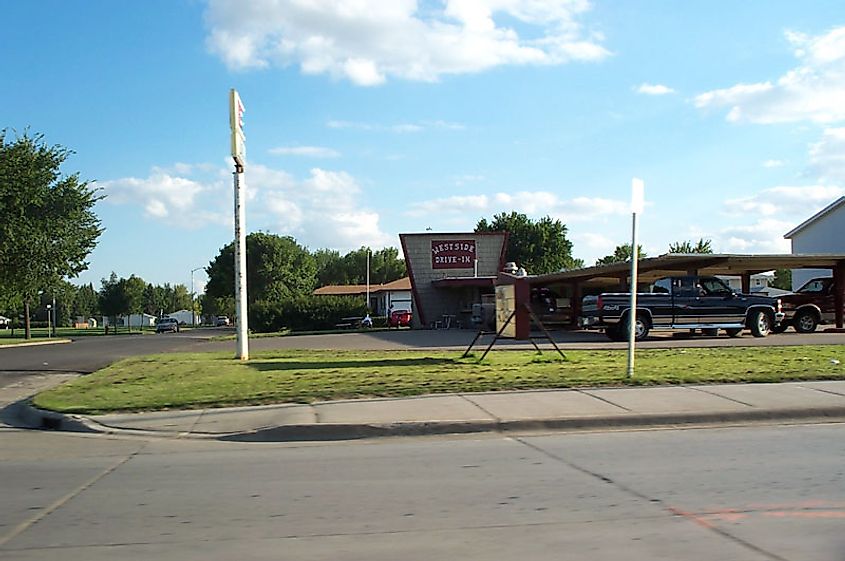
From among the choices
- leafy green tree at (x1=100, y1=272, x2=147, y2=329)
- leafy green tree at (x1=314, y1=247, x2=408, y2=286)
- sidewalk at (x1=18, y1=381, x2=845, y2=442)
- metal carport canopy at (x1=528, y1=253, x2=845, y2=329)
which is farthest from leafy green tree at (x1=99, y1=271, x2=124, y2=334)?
sidewalk at (x1=18, y1=381, x2=845, y2=442)

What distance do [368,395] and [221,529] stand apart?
22.3 feet

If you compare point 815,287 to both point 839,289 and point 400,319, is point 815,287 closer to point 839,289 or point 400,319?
point 839,289

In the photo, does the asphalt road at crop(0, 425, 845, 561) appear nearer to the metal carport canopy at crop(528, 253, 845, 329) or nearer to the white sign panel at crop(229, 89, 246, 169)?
the white sign panel at crop(229, 89, 246, 169)

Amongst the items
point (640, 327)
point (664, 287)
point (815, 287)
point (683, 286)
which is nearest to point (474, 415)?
point (640, 327)

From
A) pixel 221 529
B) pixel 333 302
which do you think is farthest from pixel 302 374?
pixel 333 302

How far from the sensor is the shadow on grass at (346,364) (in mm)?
17625

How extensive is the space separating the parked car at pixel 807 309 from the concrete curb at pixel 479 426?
1963 cm

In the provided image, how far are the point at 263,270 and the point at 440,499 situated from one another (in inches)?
3131

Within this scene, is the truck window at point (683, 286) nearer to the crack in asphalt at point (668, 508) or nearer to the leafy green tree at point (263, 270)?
the crack in asphalt at point (668, 508)

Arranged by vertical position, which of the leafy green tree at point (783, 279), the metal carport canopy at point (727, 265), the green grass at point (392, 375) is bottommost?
the green grass at point (392, 375)

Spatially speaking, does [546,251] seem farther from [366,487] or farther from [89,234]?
[366,487]

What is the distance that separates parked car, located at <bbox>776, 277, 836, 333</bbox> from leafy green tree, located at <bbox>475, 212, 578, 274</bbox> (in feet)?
156

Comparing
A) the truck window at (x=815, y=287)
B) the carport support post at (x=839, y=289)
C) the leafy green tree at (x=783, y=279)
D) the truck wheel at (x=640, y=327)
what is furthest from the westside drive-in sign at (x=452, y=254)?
the leafy green tree at (x=783, y=279)

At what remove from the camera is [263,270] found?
8481 cm
